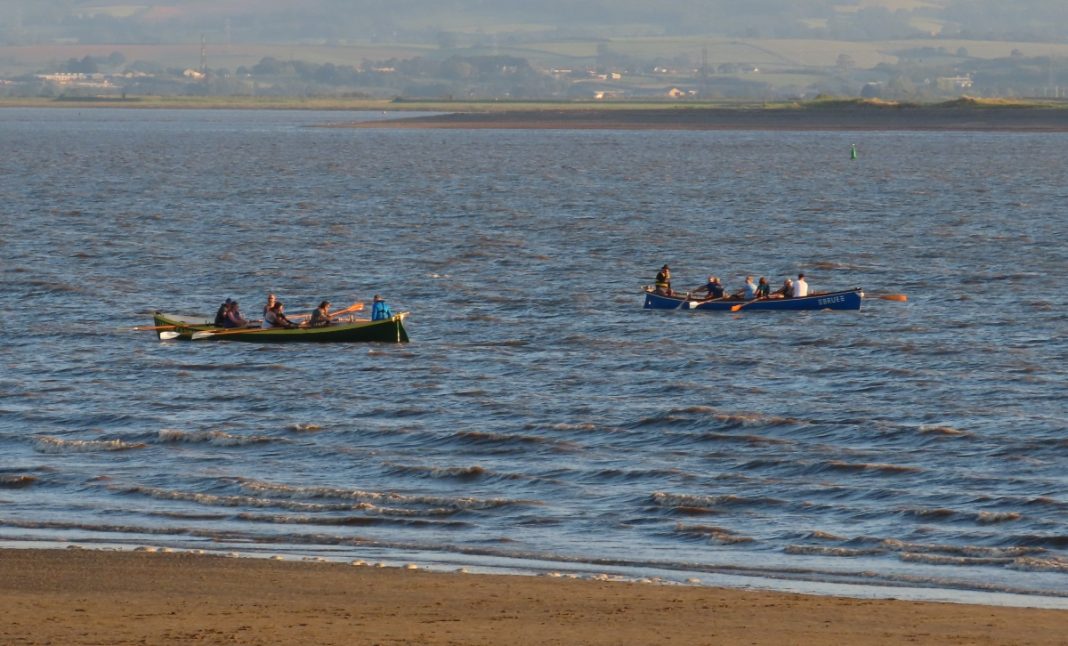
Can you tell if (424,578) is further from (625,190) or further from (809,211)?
(625,190)

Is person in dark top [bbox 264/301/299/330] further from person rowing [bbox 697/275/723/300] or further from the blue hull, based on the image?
person rowing [bbox 697/275/723/300]

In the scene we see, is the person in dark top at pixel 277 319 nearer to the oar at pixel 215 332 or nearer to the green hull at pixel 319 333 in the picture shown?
the green hull at pixel 319 333

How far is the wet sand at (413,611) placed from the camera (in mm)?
18000

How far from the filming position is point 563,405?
120ft

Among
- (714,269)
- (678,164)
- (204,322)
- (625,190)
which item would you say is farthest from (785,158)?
(204,322)

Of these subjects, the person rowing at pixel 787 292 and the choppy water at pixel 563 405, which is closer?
the choppy water at pixel 563 405

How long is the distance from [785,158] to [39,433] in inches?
5388

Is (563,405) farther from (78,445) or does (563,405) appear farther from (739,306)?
(739,306)

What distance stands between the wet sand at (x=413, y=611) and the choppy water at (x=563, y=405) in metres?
1.69

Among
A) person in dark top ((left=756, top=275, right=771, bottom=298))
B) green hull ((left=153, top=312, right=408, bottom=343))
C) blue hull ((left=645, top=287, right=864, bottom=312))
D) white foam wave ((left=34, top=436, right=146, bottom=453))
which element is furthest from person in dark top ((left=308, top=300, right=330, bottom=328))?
person in dark top ((left=756, top=275, right=771, bottom=298))

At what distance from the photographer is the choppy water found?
82.6ft

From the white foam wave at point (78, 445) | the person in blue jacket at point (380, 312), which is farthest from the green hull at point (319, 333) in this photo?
the white foam wave at point (78, 445)

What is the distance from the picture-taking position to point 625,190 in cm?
11544

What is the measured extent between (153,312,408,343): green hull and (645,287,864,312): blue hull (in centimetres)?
1027
